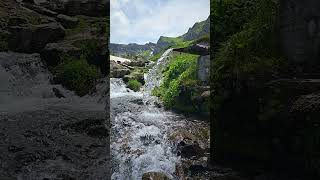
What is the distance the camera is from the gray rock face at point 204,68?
4023mm

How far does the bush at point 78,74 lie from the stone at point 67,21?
0.31 metres

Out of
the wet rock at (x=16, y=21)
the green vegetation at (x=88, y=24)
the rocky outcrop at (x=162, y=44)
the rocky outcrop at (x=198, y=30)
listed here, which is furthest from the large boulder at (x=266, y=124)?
the wet rock at (x=16, y=21)

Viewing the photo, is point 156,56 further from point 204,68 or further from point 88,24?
point 88,24

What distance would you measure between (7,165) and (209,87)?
6.46ft

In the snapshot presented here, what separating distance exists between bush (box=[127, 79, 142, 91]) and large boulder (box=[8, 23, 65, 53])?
77 cm

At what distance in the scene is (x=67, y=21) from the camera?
367cm

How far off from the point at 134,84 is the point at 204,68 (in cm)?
72

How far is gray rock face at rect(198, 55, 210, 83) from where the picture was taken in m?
4.02

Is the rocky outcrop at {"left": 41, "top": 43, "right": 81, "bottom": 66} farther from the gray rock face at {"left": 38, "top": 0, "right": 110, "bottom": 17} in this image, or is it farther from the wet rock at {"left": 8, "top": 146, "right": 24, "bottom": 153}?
the wet rock at {"left": 8, "top": 146, "right": 24, "bottom": 153}

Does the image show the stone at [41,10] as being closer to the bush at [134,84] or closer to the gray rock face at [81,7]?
the gray rock face at [81,7]

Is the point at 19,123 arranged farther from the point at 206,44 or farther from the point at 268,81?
the point at 268,81

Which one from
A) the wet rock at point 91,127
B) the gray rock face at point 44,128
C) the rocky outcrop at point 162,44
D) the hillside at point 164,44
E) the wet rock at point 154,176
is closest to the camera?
the gray rock face at point 44,128

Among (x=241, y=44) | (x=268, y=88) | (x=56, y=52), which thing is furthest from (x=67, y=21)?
(x=268, y=88)

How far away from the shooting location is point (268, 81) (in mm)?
3762
